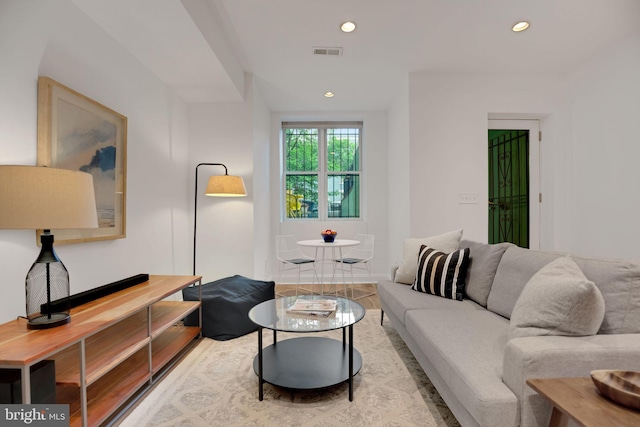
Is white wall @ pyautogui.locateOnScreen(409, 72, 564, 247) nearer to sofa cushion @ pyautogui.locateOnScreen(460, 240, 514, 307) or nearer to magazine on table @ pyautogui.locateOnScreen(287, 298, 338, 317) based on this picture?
sofa cushion @ pyautogui.locateOnScreen(460, 240, 514, 307)

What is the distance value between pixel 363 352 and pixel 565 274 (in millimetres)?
1472

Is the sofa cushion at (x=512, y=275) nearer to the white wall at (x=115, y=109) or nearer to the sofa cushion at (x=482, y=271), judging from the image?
the sofa cushion at (x=482, y=271)

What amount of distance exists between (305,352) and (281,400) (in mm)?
404

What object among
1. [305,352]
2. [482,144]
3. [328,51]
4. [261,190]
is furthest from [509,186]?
[305,352]

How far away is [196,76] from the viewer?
3.01 m

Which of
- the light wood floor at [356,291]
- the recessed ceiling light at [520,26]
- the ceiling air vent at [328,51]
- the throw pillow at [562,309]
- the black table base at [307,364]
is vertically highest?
the recessed ceiling light at [520,26]

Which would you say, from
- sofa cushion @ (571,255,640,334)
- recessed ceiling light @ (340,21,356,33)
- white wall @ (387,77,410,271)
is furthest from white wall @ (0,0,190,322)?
sofa cushion @ (571,255,640,334)

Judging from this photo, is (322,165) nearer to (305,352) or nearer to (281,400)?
(305,352)

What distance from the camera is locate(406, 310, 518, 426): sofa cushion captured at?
112 cm

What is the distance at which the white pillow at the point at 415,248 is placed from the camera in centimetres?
267

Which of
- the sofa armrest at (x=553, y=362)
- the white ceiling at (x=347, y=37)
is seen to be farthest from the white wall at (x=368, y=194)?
the sofa armrest at (x=553, y=362)

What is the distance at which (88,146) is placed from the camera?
210 cm

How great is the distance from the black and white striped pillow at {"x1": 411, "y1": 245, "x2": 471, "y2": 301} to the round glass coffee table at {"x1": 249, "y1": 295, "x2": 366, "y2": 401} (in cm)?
68

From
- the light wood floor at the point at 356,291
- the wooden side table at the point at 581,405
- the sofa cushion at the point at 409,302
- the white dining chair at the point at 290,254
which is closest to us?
the wooden side table at the point at 581,405
